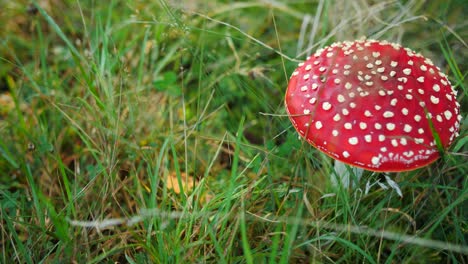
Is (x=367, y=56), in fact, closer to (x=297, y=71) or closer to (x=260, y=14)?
(x=297, y=71)

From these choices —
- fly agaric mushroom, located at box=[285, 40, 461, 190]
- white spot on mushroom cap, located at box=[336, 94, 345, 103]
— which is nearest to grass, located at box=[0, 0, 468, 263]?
fly agaric mushroom, located at box=[285, 40, 461, 190]

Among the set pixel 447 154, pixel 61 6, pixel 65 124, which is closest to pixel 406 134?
pixel 447 154

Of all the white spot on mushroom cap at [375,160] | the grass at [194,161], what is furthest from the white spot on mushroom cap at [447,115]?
the white spot on mushroom cap at [375,160]

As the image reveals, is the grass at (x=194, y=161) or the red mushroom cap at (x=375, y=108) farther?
the grass at (x=194, y=161)

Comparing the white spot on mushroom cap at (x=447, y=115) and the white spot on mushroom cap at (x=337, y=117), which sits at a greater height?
the white spot on mushroom cap at (x=447, y=115)

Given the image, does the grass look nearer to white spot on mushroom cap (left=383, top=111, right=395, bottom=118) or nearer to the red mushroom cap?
the red mushroom cap

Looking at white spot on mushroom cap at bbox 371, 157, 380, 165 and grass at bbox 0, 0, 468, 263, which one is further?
grass at bbox 0, 0, 468, 263

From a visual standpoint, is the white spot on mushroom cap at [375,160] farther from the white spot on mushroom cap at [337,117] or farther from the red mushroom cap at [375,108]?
the white spot on mushroom cap at [337,117]

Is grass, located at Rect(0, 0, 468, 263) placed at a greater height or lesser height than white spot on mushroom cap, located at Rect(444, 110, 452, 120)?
lesser
